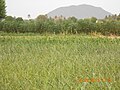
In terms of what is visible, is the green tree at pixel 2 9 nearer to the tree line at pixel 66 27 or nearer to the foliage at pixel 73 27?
the tree line at pixel 66 27

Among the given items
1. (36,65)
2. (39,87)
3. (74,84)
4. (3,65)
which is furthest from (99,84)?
(3,65)

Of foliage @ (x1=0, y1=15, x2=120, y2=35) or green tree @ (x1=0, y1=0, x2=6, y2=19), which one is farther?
green tree @ (x1=0, y1=0, x2=6, y2=19)

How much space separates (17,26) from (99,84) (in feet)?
88.3

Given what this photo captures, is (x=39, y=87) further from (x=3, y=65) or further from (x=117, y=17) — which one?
(x=117, y=17)

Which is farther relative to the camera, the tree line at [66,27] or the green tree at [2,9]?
the green tree at [2,9]

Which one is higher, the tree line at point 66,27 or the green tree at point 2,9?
the green tree at point 2,9

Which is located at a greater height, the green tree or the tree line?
the green tree

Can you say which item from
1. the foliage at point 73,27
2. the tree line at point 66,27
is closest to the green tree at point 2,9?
the tree line at point 66,27

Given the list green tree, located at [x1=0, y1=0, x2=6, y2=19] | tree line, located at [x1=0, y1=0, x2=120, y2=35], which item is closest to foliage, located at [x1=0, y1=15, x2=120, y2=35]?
tree line, located at [x1=0, y1=0, x2=120, y2=35]

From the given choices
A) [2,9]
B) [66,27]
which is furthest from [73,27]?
[2,9]

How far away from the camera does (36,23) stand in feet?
94.6

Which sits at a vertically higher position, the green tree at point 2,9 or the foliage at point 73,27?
the green tree at point 2,9

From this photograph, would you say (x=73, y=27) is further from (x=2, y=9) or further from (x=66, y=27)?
(x=2, y=9)

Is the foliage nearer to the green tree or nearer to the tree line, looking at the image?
the tree line
